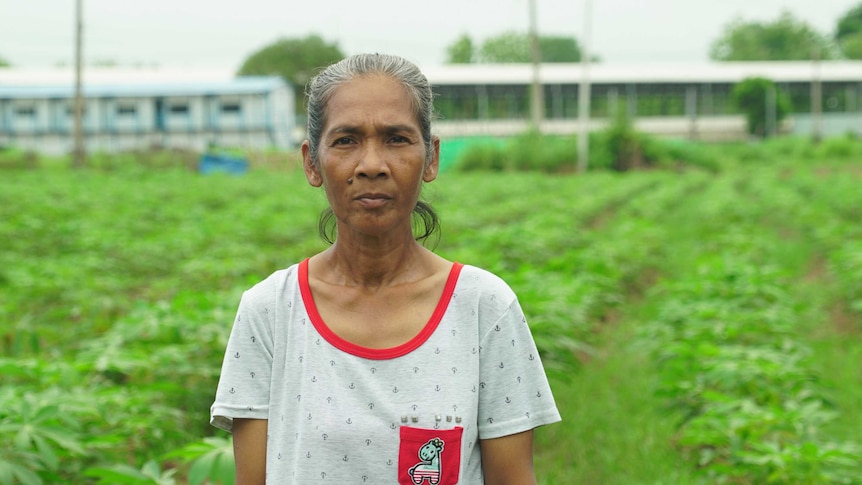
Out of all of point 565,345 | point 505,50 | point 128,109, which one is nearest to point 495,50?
point 505,50

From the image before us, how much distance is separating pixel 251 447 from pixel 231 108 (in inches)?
1412

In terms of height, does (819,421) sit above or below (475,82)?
below

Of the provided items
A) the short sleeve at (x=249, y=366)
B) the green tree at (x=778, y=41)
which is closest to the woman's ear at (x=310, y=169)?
the short sleeve at (x=249, y=366)

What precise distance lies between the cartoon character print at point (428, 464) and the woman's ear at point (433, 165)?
47cm

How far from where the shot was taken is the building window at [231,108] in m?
36.0

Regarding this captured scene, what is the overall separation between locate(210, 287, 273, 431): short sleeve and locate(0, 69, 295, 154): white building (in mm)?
35005

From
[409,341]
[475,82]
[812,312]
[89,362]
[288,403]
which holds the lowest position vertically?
[812,312]

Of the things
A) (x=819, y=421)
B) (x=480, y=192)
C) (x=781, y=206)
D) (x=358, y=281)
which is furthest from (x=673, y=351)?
(x=480, y=192)

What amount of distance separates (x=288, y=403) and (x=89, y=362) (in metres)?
2.41

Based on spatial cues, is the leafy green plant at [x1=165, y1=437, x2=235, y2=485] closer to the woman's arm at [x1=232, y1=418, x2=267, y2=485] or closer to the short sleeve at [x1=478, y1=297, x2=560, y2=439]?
the woman's arm at [x1=232, y1=418, x2=267, y2=485]

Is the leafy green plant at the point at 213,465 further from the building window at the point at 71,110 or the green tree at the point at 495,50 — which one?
the green tree at the point at 495,50

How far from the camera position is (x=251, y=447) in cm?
159

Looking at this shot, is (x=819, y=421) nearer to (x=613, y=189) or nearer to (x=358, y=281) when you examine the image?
(x=358, y=281)

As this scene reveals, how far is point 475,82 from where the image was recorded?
39125 mm
